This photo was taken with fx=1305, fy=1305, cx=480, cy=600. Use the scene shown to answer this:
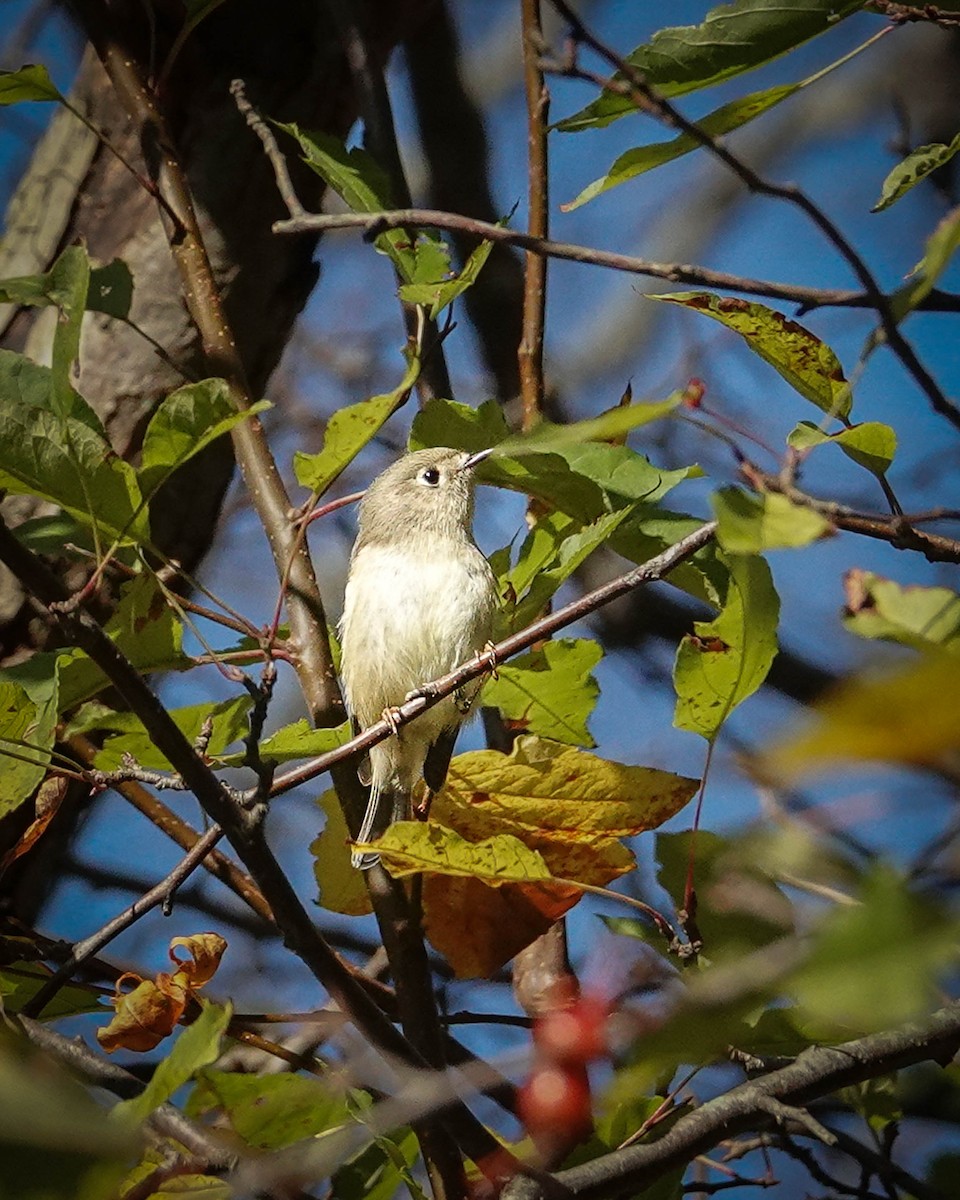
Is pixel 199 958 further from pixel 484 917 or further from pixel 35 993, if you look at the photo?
pixel 484 917

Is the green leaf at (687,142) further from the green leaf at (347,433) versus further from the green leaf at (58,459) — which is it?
the green leaf at (58,459)

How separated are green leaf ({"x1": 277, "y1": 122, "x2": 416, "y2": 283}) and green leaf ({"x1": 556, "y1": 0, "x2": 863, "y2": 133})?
45 cm

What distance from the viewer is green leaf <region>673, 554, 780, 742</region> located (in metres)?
1.44

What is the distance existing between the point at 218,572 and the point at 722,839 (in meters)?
4.18

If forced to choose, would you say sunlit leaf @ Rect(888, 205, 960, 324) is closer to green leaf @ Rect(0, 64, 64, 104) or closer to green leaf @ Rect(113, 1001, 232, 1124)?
green leaf @ Rect(113, 1001, 232, 1124)

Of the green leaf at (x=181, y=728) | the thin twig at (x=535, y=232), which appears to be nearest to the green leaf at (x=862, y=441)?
the green leaf at (x=181, y=728)

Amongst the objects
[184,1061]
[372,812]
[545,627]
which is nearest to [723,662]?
[545,627]

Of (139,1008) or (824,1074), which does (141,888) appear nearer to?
(139,1008)

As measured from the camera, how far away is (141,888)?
138 inches

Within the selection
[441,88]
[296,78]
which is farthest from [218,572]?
[296,78]

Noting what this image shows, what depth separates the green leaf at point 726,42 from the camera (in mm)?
1403

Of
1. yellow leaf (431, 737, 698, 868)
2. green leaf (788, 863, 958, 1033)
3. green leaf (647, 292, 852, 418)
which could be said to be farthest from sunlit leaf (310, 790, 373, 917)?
green leaf (788, 863, 958, 1033)

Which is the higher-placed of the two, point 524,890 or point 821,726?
point 821,726

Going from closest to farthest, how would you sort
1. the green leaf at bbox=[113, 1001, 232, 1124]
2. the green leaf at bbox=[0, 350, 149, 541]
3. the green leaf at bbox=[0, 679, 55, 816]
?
the green leaf at bbox=[113, 1001, 232, 1124] < the green leaf at bbox=[0, 350, 149, 541] < the green leaf at bbox=[0, 679, 55, 816]
